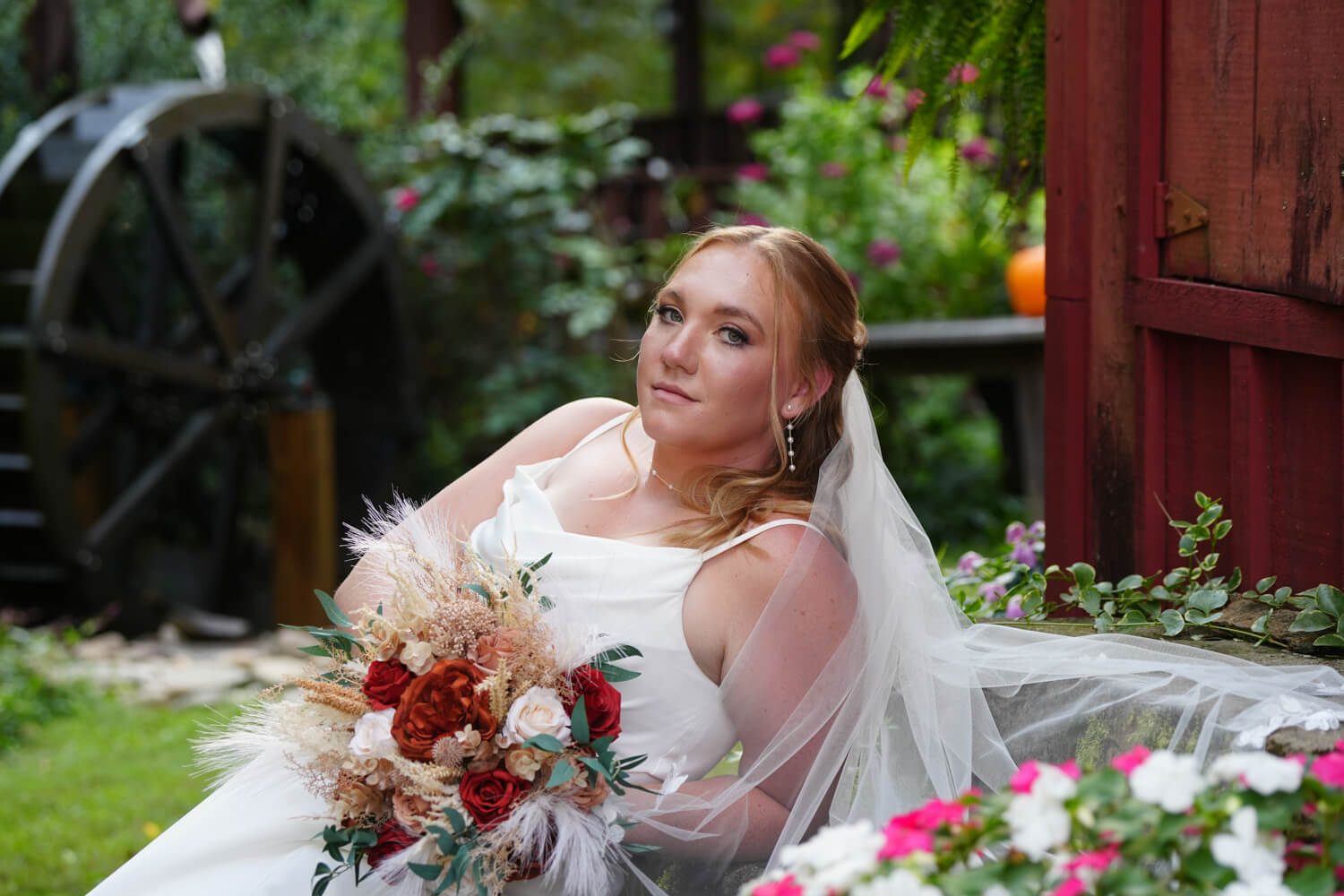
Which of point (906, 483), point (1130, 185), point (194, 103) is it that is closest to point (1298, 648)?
point (1130, 185)

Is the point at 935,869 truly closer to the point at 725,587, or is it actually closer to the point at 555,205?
the point at 725,587

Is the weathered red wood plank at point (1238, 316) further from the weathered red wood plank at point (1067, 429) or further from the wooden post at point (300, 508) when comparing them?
the wooden post at point (300, 508)

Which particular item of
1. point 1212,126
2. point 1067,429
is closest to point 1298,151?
point 1212,126

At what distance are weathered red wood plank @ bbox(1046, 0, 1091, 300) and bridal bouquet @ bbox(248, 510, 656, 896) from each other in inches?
37.6

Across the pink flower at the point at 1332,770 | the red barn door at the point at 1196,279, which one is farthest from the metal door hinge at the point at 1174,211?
the pink flower at the point at 1332,770

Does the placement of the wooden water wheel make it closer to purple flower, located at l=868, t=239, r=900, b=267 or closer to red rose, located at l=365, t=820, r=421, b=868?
purple flower, located at l=868, t=239, r=900, b=267

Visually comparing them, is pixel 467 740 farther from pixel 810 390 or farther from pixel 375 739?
pixel 810 390

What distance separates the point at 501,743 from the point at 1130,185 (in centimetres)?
125

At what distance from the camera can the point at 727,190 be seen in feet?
30.6

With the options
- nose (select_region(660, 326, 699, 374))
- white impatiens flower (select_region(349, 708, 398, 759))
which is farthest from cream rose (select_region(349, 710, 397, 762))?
nose (select_region(660, 326, 699, 374))

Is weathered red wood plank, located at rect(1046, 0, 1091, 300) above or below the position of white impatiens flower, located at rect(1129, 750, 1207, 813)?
above

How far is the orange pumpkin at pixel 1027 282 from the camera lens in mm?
6536

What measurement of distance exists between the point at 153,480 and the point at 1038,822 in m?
7.39

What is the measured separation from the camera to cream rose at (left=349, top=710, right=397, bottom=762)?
5.52 ft
